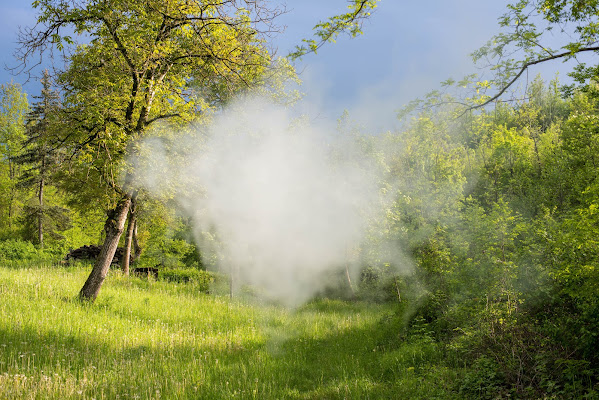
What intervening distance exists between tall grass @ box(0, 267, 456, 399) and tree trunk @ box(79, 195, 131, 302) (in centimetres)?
37

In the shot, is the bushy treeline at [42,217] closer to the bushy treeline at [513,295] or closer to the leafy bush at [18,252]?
the leafy bush at [18,252]

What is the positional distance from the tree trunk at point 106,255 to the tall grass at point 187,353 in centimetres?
37

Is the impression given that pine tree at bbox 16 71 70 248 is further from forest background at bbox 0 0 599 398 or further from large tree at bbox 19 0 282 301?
large tree at bbox 19 0 282 301

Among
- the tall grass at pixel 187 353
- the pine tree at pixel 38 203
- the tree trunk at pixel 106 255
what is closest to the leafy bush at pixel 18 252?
the pine tree at pixel 38 203

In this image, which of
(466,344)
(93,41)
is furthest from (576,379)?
(93,41)

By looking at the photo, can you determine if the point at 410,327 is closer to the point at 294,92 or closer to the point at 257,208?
the point at 257,208

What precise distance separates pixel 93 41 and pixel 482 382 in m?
11.2

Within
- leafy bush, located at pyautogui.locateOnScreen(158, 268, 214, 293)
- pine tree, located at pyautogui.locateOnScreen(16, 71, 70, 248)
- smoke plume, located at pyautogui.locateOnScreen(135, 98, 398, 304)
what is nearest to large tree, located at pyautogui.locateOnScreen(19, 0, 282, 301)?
smoke plume, located at pyautogui.locateOnScreen(135, 98, 398, 304)

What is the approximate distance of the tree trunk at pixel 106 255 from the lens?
9297 mm

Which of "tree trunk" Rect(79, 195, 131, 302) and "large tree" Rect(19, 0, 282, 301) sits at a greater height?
"large tree" Rect(19, 0, 282, 301)

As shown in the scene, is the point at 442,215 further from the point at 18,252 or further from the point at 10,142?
the point at 10,142

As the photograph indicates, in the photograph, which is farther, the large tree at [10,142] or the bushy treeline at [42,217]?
the large tree at [10,142]

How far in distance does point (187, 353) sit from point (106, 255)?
4436 mm

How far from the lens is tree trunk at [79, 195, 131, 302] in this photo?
9.30 m
